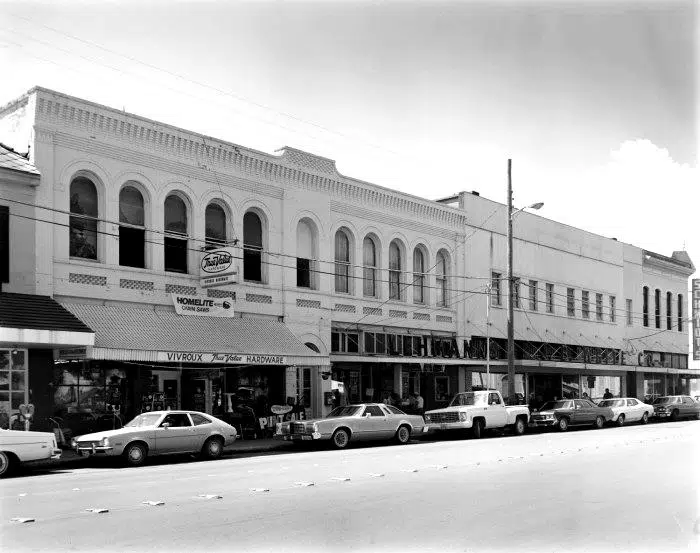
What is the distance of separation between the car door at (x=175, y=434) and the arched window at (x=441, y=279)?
17.3 m

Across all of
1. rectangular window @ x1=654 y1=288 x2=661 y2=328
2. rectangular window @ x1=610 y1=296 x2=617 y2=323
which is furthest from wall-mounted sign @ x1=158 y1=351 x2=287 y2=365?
rectangular window @ x1=654 y1=288 x2=661 y2=328

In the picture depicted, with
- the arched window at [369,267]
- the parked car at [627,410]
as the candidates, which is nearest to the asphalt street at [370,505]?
the arched window at [369,267]

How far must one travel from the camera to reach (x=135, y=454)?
758 inches

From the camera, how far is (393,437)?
25922mm

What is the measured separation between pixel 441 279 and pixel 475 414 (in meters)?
8.83

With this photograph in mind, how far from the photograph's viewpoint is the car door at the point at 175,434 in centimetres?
1984

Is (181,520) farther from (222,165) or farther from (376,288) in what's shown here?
(376,288)

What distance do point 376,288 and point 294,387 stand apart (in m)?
5.87

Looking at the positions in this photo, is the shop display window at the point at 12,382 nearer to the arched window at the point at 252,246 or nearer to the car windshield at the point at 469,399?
the arched window at the point at 252,246

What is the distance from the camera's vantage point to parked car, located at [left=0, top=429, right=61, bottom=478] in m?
16.8

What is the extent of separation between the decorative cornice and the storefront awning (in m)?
4.94

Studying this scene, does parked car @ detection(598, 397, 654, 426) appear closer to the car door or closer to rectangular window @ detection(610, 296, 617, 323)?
rectangular window @ detection(610, 296, 617, 323)

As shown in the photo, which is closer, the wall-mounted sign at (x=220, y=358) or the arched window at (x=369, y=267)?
the wall-mounted sign at (x=220, y=358)

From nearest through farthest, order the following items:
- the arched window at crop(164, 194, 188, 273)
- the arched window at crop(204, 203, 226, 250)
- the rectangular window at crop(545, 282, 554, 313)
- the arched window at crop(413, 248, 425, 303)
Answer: the arched window at crop(164, 194, 188, 273) < the arched window at crop(204, 203, 226, 250) < the arched window at crop(413, 248, 425, 303) < the rectangular window at crop(545, 282, 554, 313)
